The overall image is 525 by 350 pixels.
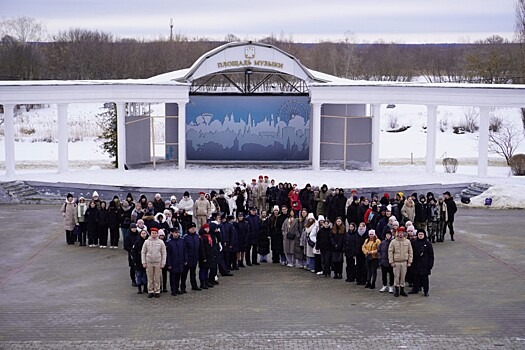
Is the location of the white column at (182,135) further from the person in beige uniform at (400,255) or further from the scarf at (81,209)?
the person in beige uniform at (400,255)

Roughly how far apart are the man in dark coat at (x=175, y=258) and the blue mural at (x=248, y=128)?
18013mm

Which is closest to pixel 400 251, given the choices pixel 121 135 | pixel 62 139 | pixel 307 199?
pixel 307 199

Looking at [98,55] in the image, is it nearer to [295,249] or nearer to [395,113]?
[395,113]

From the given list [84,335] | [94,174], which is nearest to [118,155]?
[94,174]

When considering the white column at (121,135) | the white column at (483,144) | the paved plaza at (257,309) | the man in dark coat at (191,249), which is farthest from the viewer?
Answer: the white column at (121,135)

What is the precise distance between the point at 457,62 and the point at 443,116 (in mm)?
25163

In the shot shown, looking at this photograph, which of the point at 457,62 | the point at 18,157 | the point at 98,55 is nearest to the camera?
the point at 18,157

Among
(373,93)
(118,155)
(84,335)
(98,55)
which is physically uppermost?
(98,55)

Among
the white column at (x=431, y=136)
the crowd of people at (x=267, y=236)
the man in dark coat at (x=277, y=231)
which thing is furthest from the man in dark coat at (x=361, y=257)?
the white column at (x=431, y=136)

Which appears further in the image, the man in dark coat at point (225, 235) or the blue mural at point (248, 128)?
the blue mural at point (248, 128)

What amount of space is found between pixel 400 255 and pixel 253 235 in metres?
4.00

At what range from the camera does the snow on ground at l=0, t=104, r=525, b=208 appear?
2805 centimetres

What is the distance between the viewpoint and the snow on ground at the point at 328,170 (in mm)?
28047

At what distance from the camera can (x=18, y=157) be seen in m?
43.6
